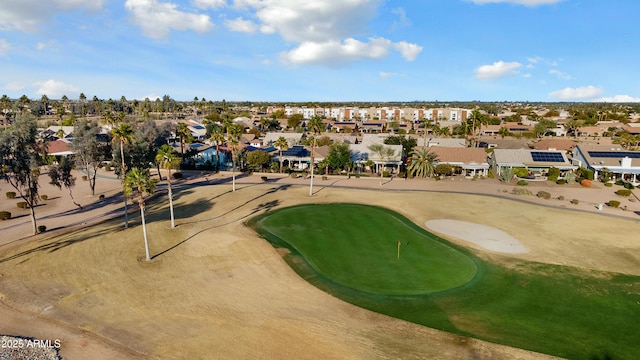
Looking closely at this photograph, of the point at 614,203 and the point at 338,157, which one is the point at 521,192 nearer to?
the point at 614,203

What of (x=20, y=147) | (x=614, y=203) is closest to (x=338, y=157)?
(x=614, y=203)

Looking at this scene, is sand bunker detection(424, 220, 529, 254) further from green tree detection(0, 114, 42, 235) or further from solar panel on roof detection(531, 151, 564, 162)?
green tree detection(0, 114, 42, 235)


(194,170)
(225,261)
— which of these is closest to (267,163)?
(194,170)

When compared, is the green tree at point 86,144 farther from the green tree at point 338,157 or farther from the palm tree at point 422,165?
the palm tree at point 422,165

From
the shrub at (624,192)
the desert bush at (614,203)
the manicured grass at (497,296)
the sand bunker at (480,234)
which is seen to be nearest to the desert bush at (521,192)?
the desert bush at (614,203)

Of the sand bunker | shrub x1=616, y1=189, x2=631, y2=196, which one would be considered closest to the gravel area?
the sand bunker

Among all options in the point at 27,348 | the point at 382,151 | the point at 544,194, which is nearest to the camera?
the point at 27,348

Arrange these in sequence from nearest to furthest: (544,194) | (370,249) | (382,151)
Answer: (370,249) < (544,194) < (382,151)
